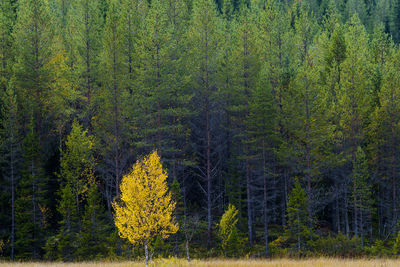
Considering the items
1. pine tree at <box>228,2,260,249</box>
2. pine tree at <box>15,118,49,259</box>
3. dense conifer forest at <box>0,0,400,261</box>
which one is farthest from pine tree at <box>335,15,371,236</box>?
pine tree at <box>15,118,49,259</box>

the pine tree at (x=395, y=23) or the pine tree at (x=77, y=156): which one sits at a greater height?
the pine tree at (x=395, y=23)

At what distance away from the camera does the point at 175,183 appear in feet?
90.7

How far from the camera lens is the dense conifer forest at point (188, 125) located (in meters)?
28.2

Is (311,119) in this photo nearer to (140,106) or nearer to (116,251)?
(140,106)

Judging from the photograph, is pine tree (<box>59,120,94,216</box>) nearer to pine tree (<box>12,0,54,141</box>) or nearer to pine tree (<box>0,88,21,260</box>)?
pine tree (<box>0,88,21,260</box>)

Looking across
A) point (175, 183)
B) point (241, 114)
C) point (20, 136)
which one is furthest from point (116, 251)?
point (241, 114)

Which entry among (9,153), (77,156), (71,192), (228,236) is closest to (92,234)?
(71,192)

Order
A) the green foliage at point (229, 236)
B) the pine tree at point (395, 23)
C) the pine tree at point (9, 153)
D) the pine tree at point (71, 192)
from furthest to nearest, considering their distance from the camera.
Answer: the pine tree at point (395, 23)
the pine tree at point (9, 153)
the pine tree at point (71, 192)
the green foliage at point (229, 236)

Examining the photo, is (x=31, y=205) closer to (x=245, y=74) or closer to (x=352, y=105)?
(x=245, y=74)

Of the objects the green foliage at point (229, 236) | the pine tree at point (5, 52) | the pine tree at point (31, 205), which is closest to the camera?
the green foliage at point (229, 236)

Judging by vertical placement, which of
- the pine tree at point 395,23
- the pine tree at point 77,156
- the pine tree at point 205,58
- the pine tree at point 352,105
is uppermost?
the pine tree at point 395,23

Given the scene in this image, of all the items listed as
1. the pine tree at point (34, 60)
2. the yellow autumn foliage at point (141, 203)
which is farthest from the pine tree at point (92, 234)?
the yellow autumn foliage at point (141, 203)

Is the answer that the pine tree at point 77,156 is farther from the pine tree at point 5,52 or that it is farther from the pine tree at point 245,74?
the pine tree at point 245,74

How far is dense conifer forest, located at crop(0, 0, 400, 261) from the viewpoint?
1109 inches
